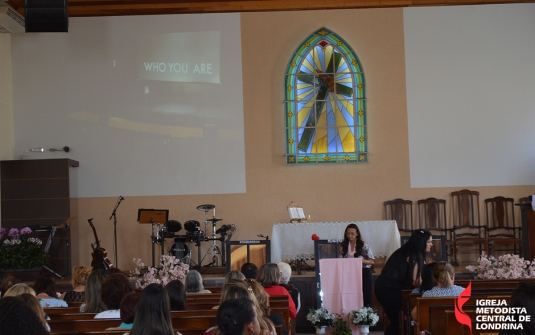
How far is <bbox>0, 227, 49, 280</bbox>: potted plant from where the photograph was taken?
9.62 metres

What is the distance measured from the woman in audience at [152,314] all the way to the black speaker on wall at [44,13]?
606cm

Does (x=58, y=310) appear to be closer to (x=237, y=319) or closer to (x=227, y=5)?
(x=237, y=319)

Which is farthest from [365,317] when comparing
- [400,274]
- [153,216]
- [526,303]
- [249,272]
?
[153,216]

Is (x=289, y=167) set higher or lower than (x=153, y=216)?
higher

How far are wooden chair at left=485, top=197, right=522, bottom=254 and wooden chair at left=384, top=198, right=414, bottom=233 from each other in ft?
3.99

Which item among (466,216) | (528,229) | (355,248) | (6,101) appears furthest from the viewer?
(6,101)

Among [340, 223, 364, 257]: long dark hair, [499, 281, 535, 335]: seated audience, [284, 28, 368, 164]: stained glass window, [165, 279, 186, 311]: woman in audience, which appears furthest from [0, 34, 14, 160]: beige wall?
[499, 281, 535, 335]: seated audience

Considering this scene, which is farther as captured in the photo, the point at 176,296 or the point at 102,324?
the point at 176,296

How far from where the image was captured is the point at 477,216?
1111 cm

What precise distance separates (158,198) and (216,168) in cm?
105

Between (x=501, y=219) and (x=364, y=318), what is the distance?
16.1 feet

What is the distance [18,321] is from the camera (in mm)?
2244

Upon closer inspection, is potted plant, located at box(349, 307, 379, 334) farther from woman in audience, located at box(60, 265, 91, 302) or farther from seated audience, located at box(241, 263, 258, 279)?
woman in audience, located at box(60, 265, 91, 302)

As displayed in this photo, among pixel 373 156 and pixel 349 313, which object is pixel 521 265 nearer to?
pixel 349 313
